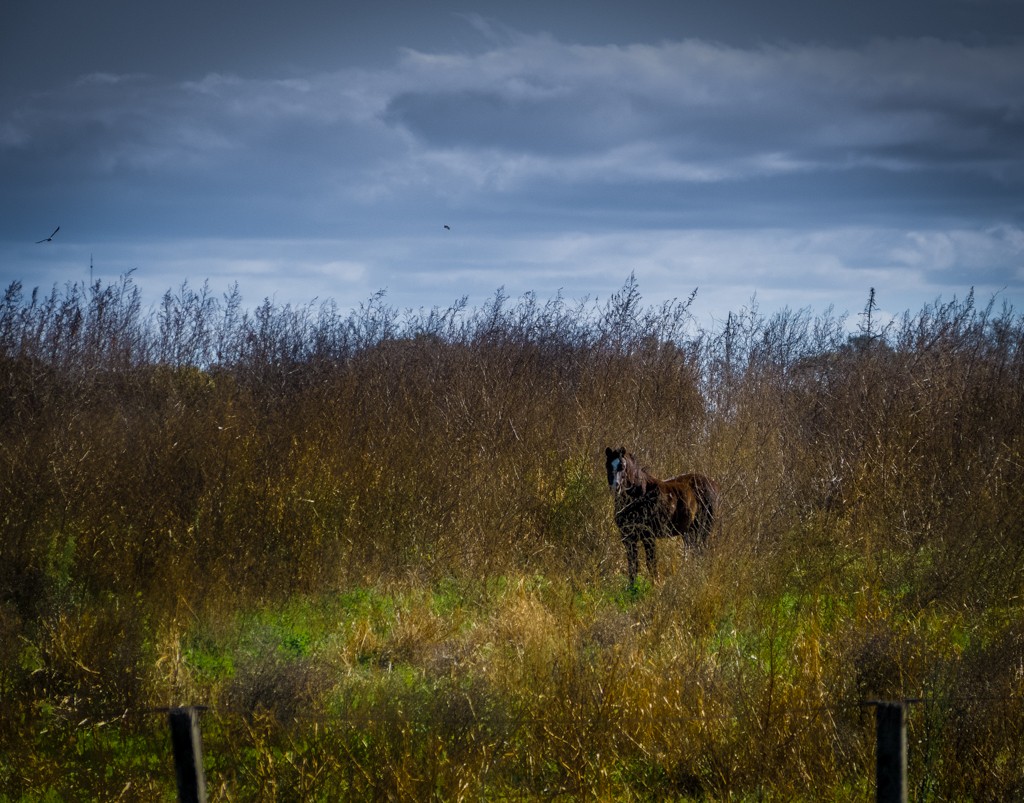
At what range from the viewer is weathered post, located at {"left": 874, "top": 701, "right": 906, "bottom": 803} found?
297 centimetres

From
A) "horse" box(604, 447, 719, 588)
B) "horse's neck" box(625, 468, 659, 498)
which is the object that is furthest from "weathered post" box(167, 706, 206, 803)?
"horse's neck" box(625, 468, 659, 498)

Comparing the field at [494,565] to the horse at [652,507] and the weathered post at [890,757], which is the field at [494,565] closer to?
the horse at [652,507]

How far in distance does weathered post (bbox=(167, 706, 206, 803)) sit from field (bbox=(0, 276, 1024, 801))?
48.5 inches

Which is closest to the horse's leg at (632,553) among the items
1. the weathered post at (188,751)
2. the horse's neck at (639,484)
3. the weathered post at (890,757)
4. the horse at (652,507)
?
the horse at (652,507)

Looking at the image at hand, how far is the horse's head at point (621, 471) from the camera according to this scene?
8375 mm

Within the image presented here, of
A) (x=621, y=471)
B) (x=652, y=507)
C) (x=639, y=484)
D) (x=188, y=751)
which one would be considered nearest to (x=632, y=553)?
(x=652, y=507)

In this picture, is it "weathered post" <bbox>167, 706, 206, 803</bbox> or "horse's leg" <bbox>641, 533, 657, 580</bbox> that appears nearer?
"weathered post" <bbox>167, 706, 206, 803</bbox>

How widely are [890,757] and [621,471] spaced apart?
5419 mm

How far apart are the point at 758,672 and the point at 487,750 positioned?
1.68 metres

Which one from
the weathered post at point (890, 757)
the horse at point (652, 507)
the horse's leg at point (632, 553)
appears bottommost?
the horse's leg at point (632, 553)

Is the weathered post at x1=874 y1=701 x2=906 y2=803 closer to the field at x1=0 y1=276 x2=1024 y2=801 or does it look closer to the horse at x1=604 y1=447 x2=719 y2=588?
the field at x1=0 y1=276 x2=1024 y2=801

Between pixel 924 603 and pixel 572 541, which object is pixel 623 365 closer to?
pixel 572 541

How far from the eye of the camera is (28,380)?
11891 mm

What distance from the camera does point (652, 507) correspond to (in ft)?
28.0
